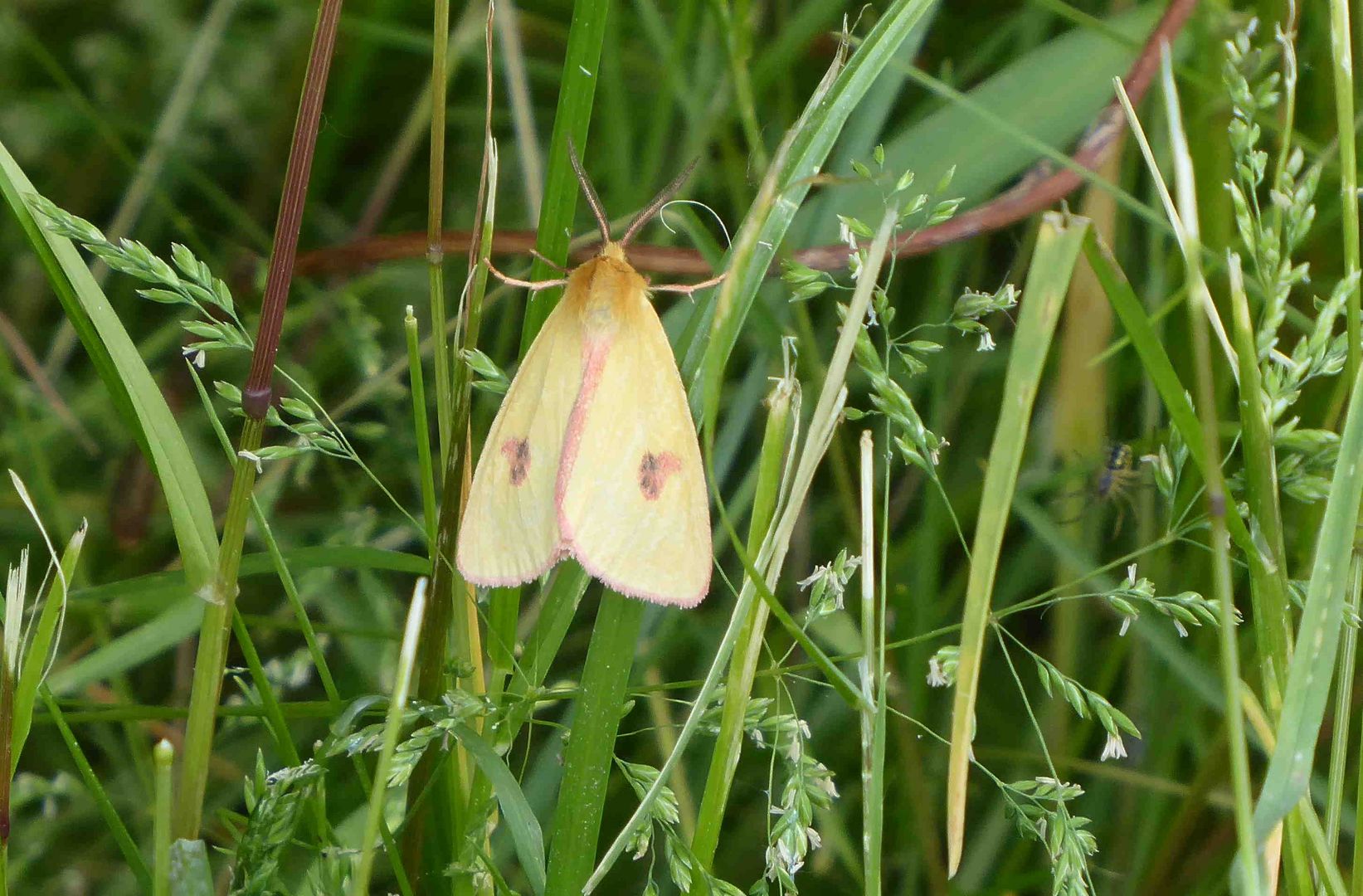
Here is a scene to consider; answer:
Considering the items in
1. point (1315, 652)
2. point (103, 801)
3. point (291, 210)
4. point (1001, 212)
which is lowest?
point (103, 801)

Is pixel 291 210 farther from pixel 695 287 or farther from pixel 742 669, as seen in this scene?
pixel 742 669

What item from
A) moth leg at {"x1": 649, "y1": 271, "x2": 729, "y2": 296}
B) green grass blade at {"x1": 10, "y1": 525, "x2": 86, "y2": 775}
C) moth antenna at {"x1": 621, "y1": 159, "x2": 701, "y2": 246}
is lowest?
green grass blade at {"x1": 10, "y1": 525, "x2": 86, "y2": 775}

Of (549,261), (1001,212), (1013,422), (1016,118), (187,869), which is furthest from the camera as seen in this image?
(1016,118)

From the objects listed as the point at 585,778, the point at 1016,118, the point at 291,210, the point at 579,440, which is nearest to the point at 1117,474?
the point at 1016,118

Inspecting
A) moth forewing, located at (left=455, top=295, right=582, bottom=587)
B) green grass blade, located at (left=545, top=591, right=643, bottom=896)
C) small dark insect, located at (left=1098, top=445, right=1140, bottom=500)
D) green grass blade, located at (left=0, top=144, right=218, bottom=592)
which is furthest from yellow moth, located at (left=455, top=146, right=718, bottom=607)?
small dark insect, located at (left=1098, top=445, right=1140, bottom=500)

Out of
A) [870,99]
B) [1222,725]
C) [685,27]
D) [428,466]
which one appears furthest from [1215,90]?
[428,466]

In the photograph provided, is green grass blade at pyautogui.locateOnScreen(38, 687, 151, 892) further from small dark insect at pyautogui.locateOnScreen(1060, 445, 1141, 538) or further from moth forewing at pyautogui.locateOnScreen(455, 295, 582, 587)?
small dark insect at pyautogui.locateOnScreen(1060, 445, 1141, 538)

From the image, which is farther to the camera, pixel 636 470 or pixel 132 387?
pixel 636 470
